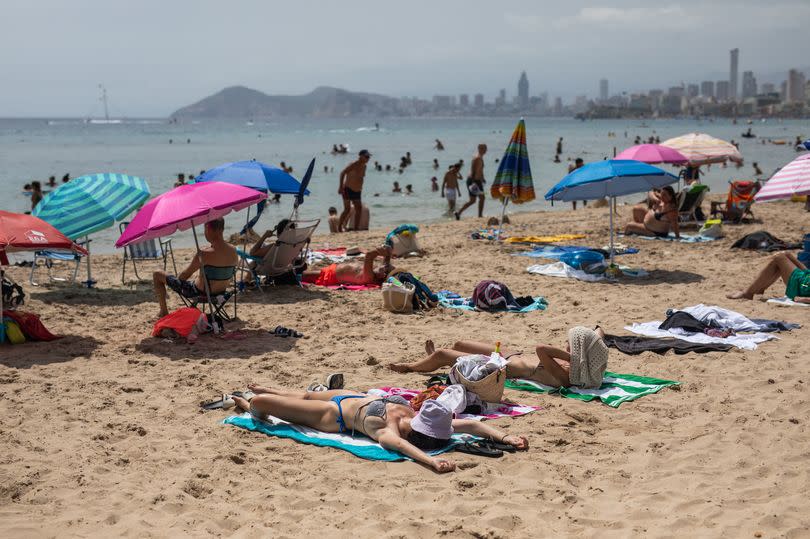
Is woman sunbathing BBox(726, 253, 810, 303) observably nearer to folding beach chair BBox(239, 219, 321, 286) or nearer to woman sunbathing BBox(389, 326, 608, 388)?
woman sunbathing BBox(389, 326, 608, 388)

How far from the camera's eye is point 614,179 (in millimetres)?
9320

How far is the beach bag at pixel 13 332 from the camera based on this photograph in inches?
255

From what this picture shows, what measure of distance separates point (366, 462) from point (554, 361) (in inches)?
69.5

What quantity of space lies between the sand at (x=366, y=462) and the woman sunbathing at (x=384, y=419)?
139mm

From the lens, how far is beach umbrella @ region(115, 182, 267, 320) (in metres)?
6.17

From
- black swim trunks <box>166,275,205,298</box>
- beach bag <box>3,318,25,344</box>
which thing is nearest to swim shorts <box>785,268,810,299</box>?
black swim trunks <box>166,275,205,298</box>

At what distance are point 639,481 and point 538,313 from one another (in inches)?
146

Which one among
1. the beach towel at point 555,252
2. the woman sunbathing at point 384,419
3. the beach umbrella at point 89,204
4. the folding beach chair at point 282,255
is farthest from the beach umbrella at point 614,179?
the woman sunbathing at point 384,419

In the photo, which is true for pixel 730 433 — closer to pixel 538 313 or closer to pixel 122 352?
pixel 538 313

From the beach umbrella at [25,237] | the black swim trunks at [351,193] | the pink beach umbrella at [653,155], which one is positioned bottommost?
the black swim trunks at [351,193]

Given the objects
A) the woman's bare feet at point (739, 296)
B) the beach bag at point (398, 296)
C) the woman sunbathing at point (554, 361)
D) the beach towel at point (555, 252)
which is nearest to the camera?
the woman sunbathing at point (554, 361)

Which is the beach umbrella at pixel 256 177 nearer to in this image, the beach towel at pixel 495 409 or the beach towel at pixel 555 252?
the beach towel at pixel 555 252

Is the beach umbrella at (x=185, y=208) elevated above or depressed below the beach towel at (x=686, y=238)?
above

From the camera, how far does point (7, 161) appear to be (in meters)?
39.1
